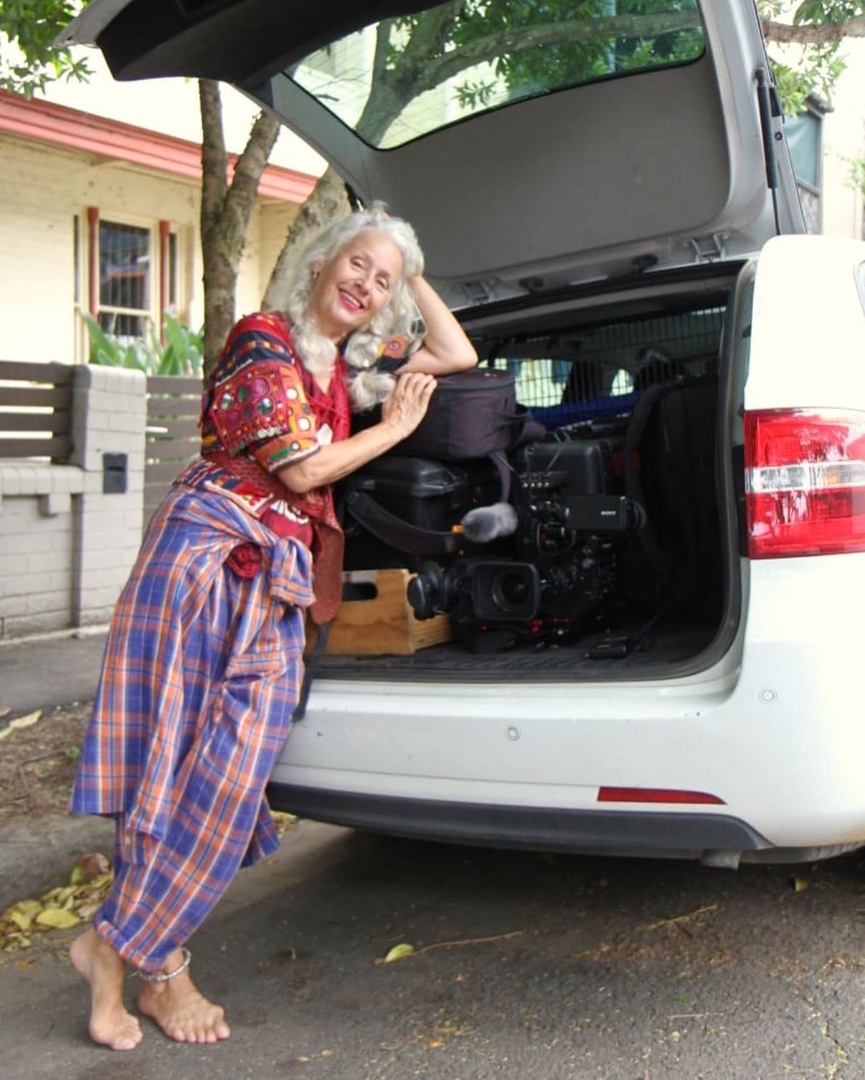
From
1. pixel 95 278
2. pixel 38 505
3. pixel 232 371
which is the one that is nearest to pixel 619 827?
pixel 232 371

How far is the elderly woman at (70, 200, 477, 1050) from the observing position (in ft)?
9.34

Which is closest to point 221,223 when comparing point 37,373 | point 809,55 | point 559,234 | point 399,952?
point 559,234

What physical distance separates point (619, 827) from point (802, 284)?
118 cm

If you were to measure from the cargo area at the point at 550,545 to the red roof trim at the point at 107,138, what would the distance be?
647 cm

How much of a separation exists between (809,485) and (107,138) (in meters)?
9.50

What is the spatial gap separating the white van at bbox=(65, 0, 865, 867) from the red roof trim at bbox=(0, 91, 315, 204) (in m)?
5.63

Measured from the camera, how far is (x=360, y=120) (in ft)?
13.6

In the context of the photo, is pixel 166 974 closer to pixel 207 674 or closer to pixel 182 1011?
pixel 182 1011

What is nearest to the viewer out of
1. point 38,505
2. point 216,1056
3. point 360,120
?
point 216,1056

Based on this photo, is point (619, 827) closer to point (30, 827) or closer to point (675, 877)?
point (675, 877)

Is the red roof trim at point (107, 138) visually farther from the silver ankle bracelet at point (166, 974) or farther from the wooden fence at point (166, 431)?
the silver ankle bracelet at point (166, 974)

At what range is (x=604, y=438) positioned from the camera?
11.9ft

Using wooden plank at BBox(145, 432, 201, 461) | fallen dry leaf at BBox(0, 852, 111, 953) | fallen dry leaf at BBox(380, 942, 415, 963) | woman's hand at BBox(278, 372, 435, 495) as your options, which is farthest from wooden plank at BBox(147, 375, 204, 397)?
fallen dry leaf at BBox(380, 942, 415, 963)

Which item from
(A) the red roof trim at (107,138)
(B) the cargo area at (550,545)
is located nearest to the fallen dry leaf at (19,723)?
(B) the cargo area at (550,545)
